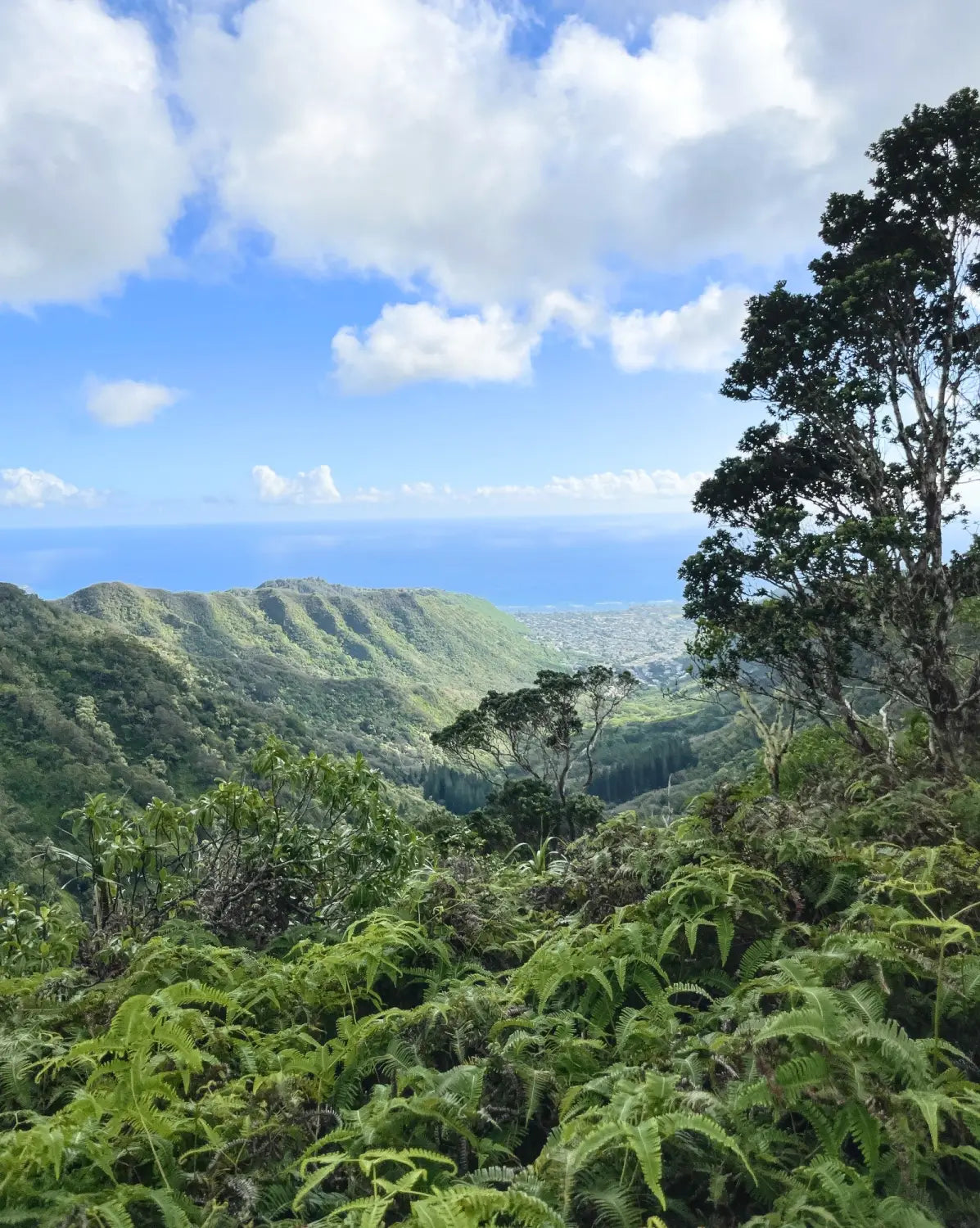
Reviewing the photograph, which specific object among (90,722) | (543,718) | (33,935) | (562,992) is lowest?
(90,722)

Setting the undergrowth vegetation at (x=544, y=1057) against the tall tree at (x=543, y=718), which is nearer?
the undergrowth vegetation at (x=544, y=1057)

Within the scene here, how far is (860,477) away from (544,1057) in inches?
432

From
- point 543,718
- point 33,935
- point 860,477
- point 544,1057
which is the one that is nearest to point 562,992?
point 544,1057

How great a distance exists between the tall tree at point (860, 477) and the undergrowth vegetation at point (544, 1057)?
20.4ft

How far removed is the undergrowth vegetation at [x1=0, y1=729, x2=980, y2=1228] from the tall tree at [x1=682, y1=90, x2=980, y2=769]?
6.23 meters

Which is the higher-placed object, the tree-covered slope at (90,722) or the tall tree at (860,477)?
the tall tree at (860,477)

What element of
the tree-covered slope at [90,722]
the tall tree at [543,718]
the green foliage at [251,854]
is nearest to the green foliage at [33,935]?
the green foliage at [251,854]

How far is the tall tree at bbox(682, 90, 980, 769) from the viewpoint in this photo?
9945mm

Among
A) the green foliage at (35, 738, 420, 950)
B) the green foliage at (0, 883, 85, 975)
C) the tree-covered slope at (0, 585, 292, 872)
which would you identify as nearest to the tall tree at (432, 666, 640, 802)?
the green foliage at (35, 738, 420, 950)

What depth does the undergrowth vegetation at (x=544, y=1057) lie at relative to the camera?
200 centimetres

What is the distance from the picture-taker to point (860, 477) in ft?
37.5

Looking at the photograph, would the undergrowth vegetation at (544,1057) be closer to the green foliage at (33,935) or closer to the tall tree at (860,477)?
the green foliage at (33,935)

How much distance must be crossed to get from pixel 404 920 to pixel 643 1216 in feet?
7.42

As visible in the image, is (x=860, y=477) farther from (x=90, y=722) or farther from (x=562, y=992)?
(x=90, y=722)
